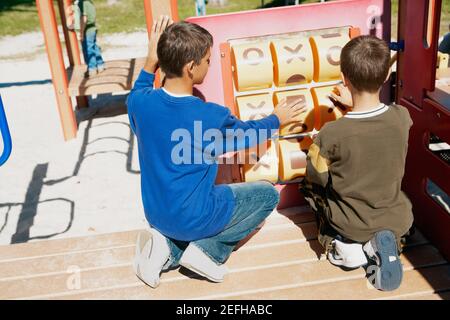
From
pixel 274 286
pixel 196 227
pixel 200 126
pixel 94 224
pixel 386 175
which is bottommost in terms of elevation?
pixel 94 224

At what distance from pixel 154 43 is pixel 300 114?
929 millimetres

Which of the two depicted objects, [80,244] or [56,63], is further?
[56,63]

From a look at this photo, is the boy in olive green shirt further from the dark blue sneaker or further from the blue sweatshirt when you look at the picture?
the blue sweatshirt

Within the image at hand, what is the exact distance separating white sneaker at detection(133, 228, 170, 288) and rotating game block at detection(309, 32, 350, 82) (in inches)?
52.0

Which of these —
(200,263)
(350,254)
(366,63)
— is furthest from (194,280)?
(366,63)

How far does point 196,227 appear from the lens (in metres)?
2.61

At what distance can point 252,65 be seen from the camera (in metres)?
3.04

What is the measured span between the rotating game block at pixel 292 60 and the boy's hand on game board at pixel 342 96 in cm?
17

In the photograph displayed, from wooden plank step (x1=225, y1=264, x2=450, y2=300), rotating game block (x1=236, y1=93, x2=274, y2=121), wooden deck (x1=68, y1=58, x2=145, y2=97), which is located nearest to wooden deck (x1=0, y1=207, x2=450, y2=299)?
wooden plank step (x1=225, y1=264, x2=450, y2=300)

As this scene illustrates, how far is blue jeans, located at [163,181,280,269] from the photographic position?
2756 millimetres

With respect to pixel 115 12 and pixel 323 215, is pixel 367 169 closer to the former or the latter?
pixel 323 215

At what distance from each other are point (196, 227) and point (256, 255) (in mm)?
503

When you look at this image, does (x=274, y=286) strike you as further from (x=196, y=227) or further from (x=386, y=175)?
(x=386, y=175)
